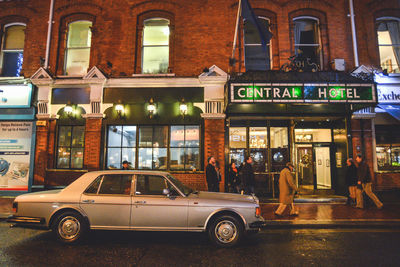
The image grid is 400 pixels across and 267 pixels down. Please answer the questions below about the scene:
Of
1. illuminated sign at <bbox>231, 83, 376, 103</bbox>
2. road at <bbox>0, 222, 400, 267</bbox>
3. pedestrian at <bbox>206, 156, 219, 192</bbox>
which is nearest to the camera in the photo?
→ road at <bbox>0, 222, 400, 267</bbox>

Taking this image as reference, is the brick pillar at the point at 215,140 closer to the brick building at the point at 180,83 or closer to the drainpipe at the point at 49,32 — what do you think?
the brick building at the point at 180,83

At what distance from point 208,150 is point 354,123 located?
6.16m

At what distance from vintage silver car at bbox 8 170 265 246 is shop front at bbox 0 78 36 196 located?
6.64 m

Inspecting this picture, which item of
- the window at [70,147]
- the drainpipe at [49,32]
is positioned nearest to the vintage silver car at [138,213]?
the window at [70,147]

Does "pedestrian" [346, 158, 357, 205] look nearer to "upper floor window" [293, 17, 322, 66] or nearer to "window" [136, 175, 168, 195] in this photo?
"upper floor window" [293, 17, 322, 66]

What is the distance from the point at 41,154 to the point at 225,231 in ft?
29.8

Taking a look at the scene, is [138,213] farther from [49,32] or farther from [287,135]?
[49,32]

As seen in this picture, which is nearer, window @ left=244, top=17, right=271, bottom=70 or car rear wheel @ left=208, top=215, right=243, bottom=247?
car rear wheel @ left=208, top=215, right=243, bottom=247

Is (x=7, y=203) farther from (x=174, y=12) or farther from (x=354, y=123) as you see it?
(x=354, y=123)

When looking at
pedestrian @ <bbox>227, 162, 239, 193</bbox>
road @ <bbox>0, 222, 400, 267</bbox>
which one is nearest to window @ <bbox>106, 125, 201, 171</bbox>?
pedestrian @ <bbox>227, 162, 239, 193</bbox>

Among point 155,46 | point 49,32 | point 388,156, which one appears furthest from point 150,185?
point 388,156

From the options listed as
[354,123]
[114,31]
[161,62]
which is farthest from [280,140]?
[114,31]

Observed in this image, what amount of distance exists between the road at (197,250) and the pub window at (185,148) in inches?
168

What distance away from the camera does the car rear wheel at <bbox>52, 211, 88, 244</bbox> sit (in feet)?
16.0
